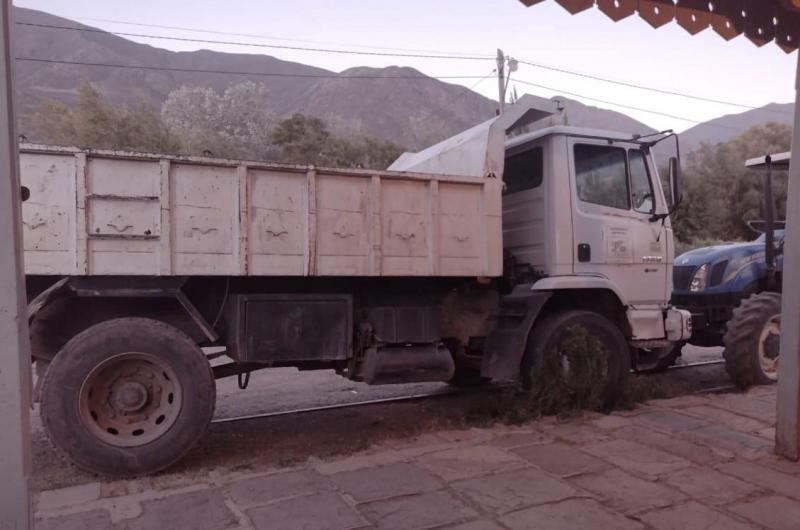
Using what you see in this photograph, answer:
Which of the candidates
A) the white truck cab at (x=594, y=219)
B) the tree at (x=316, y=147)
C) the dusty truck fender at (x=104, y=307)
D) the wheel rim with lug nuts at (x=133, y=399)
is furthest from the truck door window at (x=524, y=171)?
the tree at (x=316, y=147)

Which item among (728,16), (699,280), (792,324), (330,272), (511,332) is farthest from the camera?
(699,280)

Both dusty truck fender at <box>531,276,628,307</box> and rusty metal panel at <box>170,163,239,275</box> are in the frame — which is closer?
rusty metal panel at <box>170,163,239,275</box>

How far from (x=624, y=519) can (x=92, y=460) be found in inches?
140

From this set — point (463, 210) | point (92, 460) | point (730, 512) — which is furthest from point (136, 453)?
point (730, 512)

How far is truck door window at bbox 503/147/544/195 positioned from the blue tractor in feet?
9.48

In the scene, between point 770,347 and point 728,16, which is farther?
point 770,347

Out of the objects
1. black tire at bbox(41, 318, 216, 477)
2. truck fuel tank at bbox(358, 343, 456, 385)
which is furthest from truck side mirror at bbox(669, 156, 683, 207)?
black tire at bbox(41, 318, 216, 477)

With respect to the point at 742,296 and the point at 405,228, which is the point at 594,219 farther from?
the point at 742,296

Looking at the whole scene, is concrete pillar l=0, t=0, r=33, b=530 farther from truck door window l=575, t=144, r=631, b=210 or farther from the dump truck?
truck door window l=575, t=144, r=631, b=210

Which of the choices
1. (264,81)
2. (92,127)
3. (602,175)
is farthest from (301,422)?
(264,81)

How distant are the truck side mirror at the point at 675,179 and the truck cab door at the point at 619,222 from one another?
14.9 inches

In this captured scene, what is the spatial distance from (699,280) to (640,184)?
201cm

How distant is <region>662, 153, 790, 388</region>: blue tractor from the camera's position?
6840mm

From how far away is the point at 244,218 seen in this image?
4688mm
